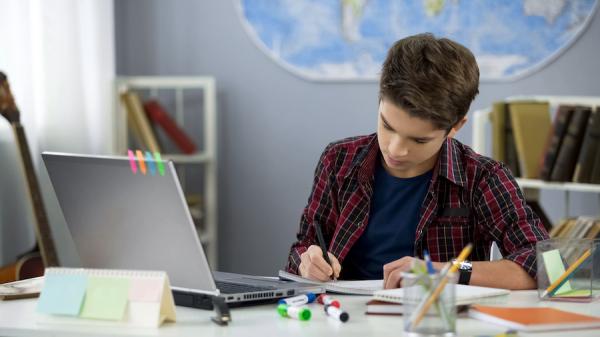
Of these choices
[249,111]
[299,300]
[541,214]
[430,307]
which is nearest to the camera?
[430,307]

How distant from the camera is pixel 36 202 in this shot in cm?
290

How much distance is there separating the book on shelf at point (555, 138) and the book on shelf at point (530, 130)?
32 millimetres

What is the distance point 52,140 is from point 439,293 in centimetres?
240

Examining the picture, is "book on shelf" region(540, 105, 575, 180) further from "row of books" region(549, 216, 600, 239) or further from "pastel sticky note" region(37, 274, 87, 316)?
"pastel sticky note" region(37, 274, 87, 316)

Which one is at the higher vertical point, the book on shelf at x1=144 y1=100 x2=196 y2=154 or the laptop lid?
the laptop lid

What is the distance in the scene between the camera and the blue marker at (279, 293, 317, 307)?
1430mm

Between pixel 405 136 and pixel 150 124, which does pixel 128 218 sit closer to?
pixel 405 136

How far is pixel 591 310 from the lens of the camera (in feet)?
4.74

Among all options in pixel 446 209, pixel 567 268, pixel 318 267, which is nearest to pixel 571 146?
pixel 446 209

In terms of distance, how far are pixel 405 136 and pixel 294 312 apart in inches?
16.7

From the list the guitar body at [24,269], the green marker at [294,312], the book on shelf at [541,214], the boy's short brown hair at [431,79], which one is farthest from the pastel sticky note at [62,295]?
the book on shelf at [541,214]

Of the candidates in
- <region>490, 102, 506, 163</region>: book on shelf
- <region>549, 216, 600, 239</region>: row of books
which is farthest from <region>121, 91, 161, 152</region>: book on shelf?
<region>549, 216, 600, 239</region>: row of books

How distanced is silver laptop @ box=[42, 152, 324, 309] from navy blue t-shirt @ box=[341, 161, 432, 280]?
1.12 feet

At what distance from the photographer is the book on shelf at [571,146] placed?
283cm
